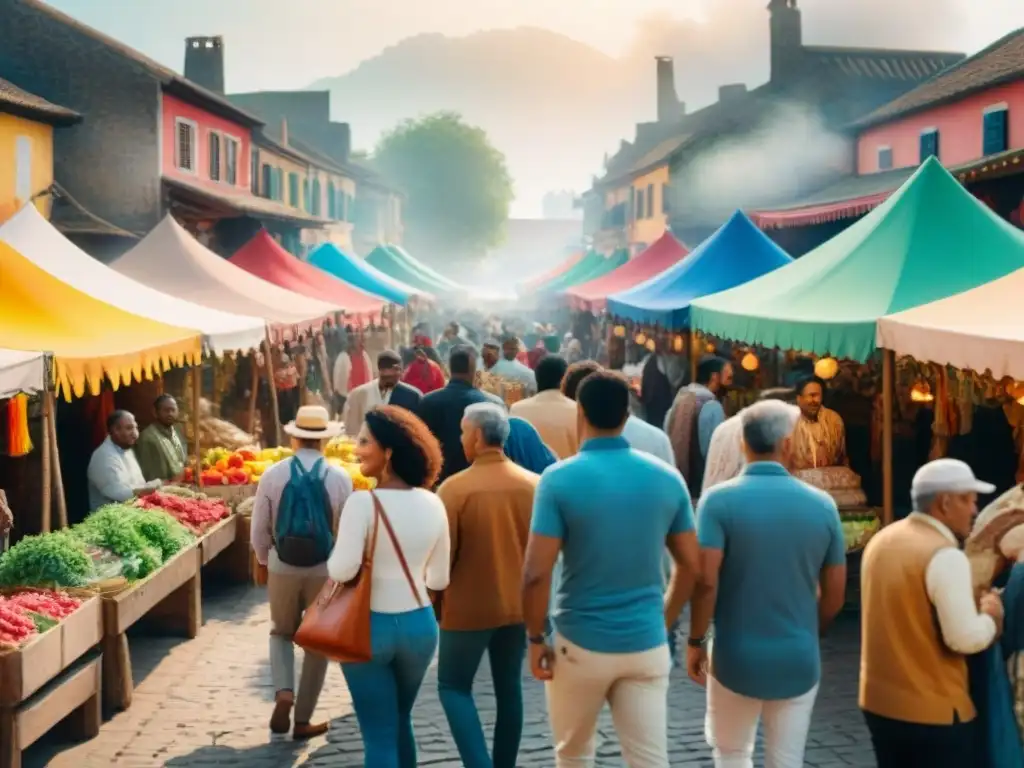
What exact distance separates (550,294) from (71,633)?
30297 millimetres

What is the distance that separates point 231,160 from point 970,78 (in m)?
17.7

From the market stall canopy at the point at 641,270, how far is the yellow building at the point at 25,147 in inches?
393

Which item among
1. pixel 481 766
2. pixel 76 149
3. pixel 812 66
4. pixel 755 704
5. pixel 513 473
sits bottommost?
pixel 481 766

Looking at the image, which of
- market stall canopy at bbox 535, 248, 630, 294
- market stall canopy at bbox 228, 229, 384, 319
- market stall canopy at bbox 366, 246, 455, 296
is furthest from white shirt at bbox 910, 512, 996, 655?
market stall canopy at bbox 366, 246, 455, 296

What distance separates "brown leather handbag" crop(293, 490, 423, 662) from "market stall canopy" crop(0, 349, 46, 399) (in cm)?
338

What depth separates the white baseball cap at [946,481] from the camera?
466cm

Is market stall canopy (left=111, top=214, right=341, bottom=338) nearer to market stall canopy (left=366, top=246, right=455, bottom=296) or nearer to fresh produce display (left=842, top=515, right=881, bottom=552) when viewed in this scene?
fresh produce display (left=842, top=515, right=881, bottom=552)

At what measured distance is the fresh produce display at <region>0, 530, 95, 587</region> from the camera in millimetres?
7391

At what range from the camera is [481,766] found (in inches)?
222

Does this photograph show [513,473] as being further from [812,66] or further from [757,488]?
[812,66]

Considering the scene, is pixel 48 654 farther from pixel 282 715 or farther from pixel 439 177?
pixel 439 177

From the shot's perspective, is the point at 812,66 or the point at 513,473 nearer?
the point at 513,473

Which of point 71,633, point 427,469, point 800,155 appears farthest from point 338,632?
point 800,155

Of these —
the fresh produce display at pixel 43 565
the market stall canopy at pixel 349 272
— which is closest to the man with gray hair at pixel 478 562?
the fresh produce display at pixel 43 565
